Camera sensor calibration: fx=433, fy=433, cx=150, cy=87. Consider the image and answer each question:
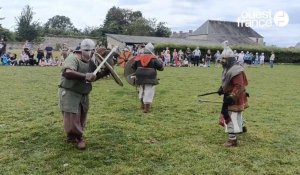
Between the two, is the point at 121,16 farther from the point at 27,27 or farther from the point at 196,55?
the point at 196,55

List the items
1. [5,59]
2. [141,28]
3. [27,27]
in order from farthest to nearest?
[141,28]
[27,27]
[5,59]

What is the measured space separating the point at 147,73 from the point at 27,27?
55196 mm

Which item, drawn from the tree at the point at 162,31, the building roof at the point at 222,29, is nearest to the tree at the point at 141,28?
the tree at the point at 162,31

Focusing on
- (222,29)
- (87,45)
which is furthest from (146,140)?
(222,29)

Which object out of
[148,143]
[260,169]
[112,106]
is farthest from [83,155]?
[112,106]

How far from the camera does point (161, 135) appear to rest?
8.44m

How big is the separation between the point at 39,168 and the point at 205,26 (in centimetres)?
8766

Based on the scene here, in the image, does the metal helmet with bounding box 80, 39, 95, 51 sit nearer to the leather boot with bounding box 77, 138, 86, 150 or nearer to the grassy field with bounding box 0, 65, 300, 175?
the leather boot with bounding box 77, 138, 86, 150

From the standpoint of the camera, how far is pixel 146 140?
316 inches

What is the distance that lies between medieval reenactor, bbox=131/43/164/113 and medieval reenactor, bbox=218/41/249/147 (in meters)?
3.25

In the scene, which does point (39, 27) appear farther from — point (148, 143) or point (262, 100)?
point (148, 143)

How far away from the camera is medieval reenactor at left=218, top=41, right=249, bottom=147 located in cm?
745

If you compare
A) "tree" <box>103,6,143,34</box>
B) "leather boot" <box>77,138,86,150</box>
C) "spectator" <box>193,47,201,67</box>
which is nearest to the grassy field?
"leather boot" <box>77,138,86,150</box>

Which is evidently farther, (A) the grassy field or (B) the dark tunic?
(B) the dark tunic
